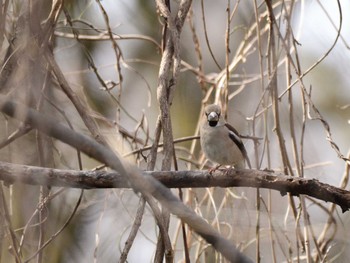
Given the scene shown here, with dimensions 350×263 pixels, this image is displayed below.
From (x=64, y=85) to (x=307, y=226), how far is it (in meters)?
1.17

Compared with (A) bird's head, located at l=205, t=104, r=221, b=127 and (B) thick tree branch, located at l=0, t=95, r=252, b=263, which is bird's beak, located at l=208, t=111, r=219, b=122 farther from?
(B) thick tree branch, located at l=0, t=95, r=252, b=263

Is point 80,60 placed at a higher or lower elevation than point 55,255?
higher

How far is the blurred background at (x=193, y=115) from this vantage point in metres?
2.71

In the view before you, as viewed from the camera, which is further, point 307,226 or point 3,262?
point 3,262

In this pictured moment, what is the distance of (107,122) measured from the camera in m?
3.51

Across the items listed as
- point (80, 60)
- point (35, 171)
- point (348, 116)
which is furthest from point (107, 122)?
point (348, 116)

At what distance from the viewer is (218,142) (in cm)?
346

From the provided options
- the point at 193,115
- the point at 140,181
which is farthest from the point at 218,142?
the point at 193,115

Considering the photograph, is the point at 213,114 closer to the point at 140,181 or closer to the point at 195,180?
the point at 195,180

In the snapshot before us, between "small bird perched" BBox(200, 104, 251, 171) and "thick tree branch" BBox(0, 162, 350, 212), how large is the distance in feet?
3.06

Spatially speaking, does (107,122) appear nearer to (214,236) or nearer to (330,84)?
(214,236)

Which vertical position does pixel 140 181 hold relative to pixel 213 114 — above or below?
below

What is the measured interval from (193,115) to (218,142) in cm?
338

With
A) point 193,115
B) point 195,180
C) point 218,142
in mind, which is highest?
point 193,115
